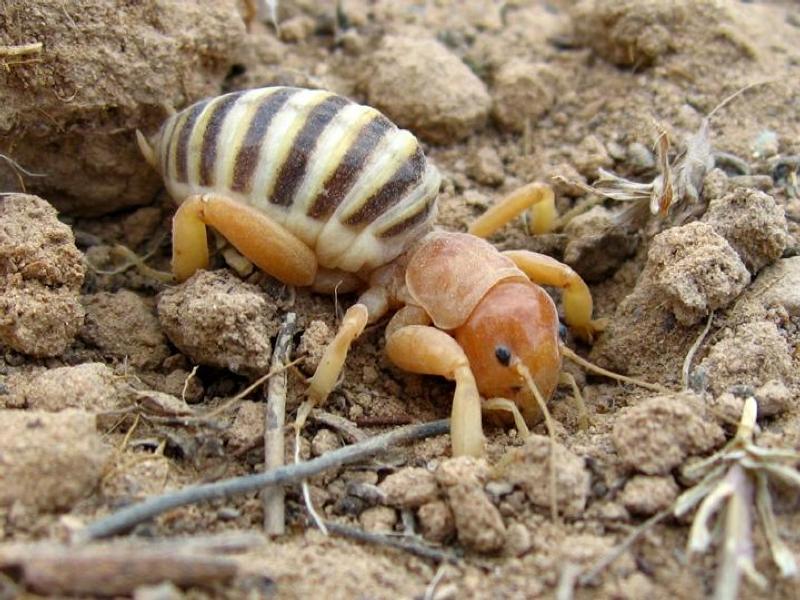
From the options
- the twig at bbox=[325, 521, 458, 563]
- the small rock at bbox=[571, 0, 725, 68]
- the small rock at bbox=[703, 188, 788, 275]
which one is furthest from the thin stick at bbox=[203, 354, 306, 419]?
the small rock at bbox=[571, 0, 725, 68]

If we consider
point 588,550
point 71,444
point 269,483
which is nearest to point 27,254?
point 71,444

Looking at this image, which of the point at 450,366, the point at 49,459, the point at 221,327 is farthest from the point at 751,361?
the point at 49,459

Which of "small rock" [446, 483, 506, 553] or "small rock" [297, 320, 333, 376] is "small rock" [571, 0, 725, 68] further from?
"small rock" [446, 483, 506, 553]

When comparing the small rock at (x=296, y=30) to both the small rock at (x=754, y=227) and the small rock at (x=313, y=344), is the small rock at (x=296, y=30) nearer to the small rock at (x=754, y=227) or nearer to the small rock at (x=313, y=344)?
the small rock at (x=313, y=344)

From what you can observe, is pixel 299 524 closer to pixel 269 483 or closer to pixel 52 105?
pixel 269 483

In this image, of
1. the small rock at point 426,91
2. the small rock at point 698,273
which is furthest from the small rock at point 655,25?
the small rock at point 698,273

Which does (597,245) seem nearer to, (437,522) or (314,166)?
(314,166)
